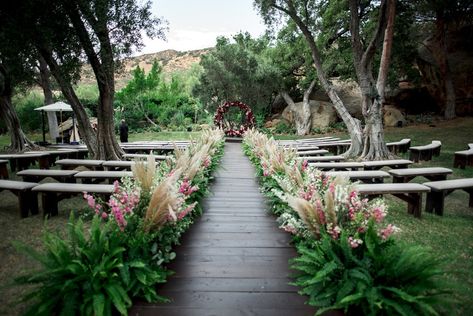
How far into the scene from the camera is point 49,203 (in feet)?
17.7

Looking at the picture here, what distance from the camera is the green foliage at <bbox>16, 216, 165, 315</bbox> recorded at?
2258mm

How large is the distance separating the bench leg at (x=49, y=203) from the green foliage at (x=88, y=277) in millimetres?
3034

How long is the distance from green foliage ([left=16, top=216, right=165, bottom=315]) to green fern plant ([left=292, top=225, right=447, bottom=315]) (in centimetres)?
132

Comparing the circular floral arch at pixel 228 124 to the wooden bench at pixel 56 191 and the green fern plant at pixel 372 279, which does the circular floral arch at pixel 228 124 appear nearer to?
Answer: the wooden bench at pixel 56 191

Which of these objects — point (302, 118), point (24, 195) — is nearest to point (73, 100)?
point (24, 195)

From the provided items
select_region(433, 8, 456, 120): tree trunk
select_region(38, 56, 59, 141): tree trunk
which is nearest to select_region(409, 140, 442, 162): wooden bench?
select_region(433, 8, 456, 120): tree trunk

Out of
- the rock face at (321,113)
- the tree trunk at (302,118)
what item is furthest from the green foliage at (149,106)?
the rock face at (321,113)

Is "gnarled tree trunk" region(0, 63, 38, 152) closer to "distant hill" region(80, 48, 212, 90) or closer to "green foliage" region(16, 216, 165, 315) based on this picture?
"green foliage" region(16, 216, 165, 315)

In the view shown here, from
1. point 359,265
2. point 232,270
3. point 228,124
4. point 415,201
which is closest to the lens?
point 359,265

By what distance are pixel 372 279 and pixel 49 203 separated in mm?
5075

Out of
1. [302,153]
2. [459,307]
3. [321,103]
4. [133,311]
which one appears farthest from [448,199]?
[321,103]

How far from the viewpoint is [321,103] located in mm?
22375

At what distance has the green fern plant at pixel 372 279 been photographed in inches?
87.0

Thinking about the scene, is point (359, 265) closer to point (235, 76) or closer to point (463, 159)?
point (463, 159)
